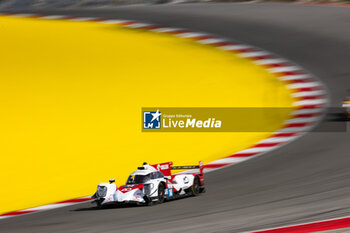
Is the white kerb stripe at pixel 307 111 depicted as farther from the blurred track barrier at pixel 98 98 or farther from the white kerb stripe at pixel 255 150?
the white kerb stripe at pixel 255 150

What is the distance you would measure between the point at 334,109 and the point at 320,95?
879mm

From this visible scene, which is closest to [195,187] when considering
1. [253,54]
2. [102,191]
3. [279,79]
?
[102,191]

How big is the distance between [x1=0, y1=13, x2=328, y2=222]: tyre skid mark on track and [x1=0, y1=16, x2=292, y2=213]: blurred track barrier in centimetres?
26

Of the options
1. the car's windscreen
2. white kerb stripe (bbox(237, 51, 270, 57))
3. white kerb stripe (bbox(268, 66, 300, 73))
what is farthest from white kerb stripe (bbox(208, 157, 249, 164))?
white kerb stripe (bbox(237, 51, 270, 57))

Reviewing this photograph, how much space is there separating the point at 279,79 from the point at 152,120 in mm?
3242

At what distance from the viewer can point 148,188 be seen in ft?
27.0

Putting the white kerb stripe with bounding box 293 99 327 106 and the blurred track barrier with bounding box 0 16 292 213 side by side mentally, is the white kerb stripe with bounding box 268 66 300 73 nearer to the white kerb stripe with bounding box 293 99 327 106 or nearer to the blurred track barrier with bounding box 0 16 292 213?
the blurred track barrier with bounding box 0 16 292 213

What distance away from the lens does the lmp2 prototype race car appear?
821cm

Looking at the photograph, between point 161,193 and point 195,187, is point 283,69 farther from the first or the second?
point 161,193

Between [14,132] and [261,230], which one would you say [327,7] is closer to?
[14,132]

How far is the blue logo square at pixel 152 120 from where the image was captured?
12.4 metres

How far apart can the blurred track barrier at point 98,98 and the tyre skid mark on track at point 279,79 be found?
26 cm

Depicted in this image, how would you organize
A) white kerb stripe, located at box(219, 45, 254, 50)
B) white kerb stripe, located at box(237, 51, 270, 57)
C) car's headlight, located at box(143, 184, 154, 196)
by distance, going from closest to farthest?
car's headlight, located at box(143, 184, 154, 196) → white kerb stripe, located at box(237, 51, 270, 57) → white kerb stripe, located at box(219, 45, 254, 50)

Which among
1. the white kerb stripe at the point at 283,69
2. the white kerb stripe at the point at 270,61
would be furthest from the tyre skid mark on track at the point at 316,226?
the white kerb stripe at the point at 270,61
